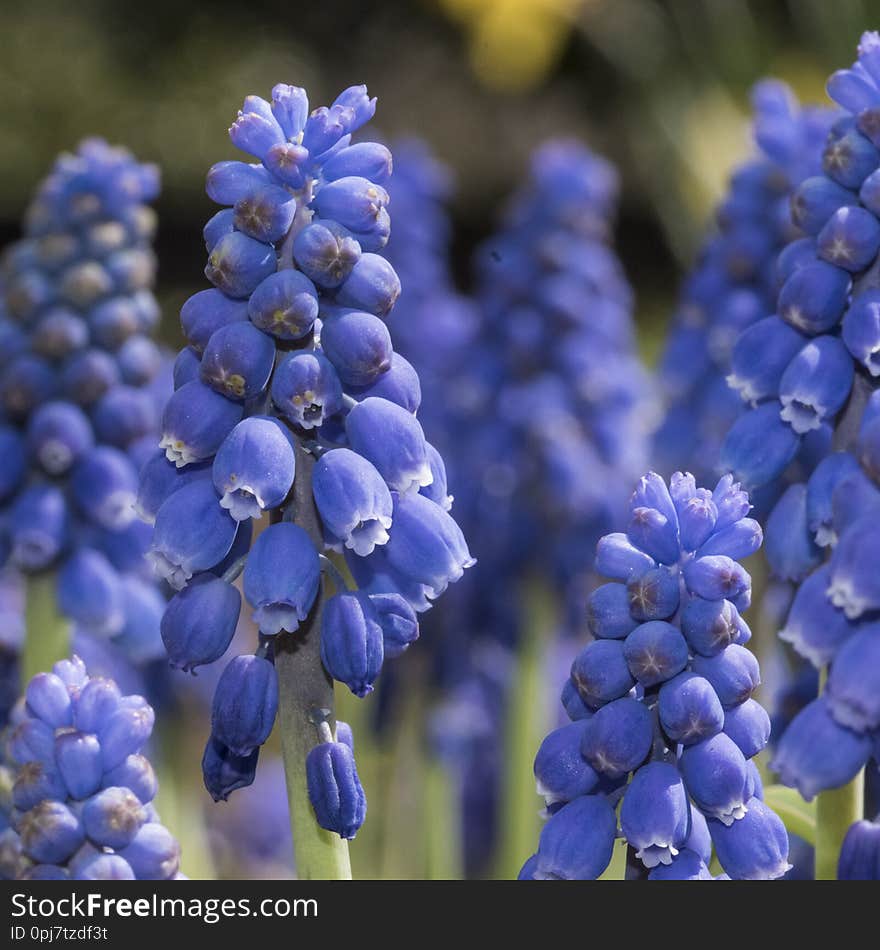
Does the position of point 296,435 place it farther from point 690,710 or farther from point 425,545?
point 690,710

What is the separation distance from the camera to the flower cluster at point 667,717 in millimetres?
1747

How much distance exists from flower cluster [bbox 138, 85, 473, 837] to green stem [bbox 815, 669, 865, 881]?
1.96 ft

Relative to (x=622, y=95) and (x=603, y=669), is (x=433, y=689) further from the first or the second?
(x=622, y=95)

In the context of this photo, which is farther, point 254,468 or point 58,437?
point 58,437

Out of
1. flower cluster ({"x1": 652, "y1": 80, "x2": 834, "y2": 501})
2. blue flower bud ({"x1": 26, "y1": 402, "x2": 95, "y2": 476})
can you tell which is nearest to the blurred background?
flower cluster ({"x1": 652, "y1": 80, "x2": 834, "y2": 501})

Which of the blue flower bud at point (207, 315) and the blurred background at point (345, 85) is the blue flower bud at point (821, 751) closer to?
the blue flower bud at point (207, 315)

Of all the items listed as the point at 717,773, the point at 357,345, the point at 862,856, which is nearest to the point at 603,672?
the point at 717,773

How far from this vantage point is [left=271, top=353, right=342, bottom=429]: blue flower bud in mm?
1844

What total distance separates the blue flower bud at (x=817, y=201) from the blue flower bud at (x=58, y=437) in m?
1.49

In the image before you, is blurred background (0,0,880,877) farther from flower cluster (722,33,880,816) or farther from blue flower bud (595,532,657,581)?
blue flower bud (595,532,657,581)

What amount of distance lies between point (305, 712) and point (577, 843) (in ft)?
1.28

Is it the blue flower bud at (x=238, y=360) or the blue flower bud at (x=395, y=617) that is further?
the blue flower bud at (x=395, y=617)

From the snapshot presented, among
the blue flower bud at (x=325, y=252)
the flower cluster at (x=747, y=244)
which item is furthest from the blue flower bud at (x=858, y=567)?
the flower cluster at (x=747, y=244)

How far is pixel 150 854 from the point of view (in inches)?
71.8
